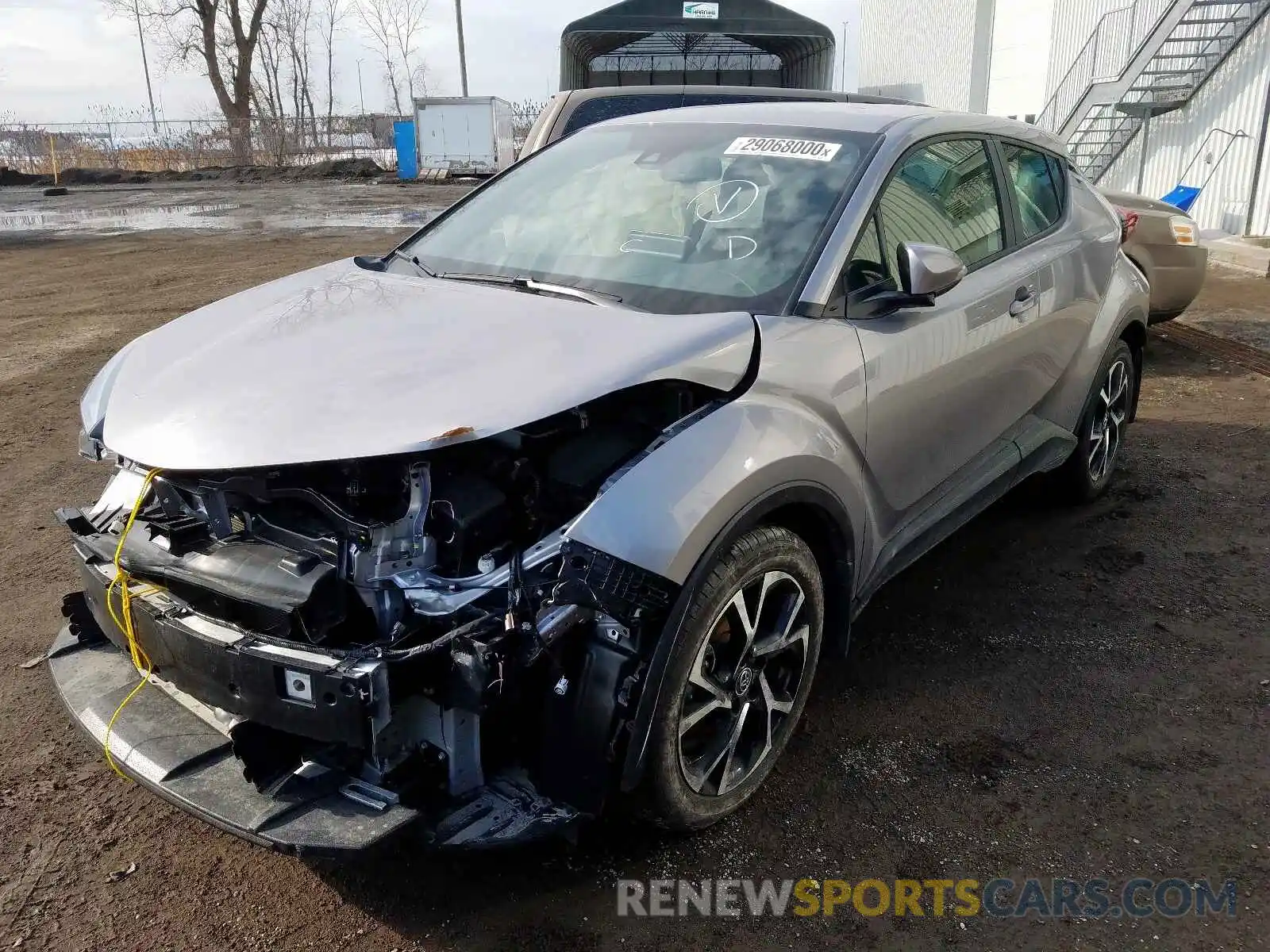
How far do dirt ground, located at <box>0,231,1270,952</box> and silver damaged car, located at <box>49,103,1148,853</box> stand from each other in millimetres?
302

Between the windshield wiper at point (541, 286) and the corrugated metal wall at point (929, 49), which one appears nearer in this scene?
the windshield wiper at point (541, 286)

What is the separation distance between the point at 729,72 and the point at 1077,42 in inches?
506

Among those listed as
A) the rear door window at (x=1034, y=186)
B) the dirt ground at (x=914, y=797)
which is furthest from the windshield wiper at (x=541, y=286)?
the rear door window at (x=1034, y=186)

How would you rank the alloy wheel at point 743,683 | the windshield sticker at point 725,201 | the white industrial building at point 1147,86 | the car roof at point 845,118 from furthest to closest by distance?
the white industrial building at point 1147,86
the car roof at point 845,118
the windshield sticker at point 725,201
the alloy wheel at point 743,683

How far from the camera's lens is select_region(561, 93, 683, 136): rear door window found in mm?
7676

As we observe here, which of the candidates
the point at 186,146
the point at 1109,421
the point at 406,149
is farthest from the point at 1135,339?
the point at 186,146

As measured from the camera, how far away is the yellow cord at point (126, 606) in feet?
8.18

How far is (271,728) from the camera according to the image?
2.30 m

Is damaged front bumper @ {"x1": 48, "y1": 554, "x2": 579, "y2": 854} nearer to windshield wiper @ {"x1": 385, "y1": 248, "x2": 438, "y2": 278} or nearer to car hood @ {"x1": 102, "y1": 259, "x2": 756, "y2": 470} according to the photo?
car hood @ {"x1": 102, "y1": 259, "x2": 756, "y2": 470}

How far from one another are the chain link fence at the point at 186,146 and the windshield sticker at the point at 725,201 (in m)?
33.1

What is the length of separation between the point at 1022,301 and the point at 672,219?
1.43 m

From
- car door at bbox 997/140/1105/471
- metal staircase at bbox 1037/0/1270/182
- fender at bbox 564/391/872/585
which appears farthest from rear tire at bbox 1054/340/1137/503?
metal staircase at bbox 1037/0/1270/182

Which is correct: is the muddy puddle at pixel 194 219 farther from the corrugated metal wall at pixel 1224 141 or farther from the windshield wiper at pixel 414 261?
the windshield wiper at pixel 414 261

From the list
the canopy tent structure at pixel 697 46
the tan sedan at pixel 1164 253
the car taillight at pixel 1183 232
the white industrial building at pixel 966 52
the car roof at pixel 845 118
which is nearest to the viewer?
the car roof at pixel 845 118
